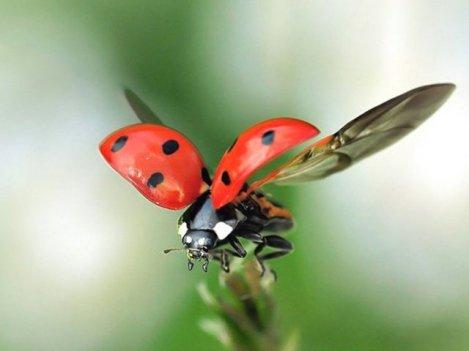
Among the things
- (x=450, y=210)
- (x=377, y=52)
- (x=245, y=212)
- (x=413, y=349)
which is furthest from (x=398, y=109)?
(x=377, y=52)

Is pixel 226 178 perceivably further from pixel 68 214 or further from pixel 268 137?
pixel 68 214

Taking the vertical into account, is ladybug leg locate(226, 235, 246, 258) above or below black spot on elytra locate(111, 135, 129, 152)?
below

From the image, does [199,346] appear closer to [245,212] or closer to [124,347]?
[124,347]

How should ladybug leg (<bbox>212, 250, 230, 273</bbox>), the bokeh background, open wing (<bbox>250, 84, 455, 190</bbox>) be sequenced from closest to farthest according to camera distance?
open wing (<bbox>250, 84, 455, 190</bbox>) < ladybug leg (<bbox>212, 250, 230, 273</bbox>) < the bokeh background

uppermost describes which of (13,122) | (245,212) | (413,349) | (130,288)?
(13,122)

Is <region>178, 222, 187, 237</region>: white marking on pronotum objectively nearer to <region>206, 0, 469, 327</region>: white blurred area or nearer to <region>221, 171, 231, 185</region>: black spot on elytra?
<region>221, 171, 231, 185</region>: black spot on elytra

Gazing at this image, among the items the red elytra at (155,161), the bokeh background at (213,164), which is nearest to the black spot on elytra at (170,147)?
the red elytra at (155,161)

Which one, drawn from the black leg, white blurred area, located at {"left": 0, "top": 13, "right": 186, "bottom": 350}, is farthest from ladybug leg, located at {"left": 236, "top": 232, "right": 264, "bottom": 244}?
white blurred area, located at {"left": 0, "top": 13, "right": 186, "bottom": 350}
